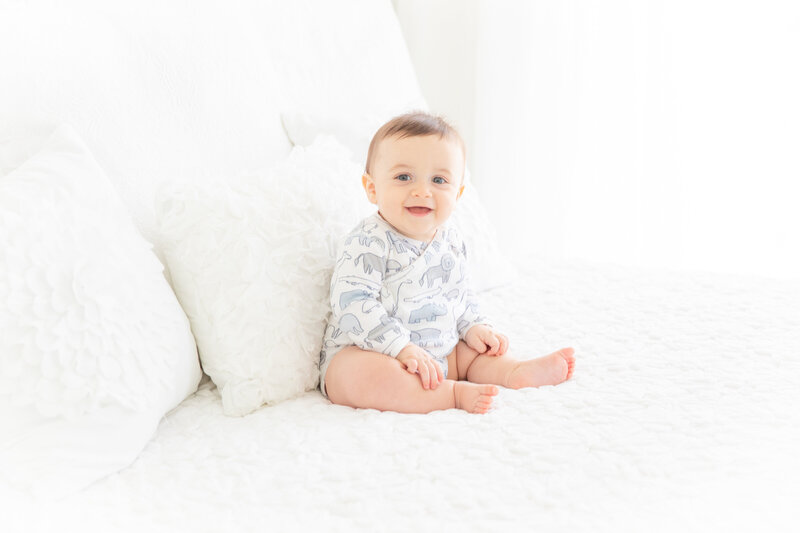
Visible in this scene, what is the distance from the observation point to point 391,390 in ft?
3.82

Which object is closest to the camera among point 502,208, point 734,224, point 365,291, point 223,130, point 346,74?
point 365,291

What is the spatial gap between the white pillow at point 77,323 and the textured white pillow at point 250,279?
0.18ft

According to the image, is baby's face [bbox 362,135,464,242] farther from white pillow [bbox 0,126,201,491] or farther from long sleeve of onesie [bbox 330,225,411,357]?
white pillow [bbox 0,126,201,491]

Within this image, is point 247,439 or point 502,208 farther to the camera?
point 502,208

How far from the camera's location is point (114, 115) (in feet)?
4.25

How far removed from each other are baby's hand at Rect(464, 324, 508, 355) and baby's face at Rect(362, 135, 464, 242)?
0.20m

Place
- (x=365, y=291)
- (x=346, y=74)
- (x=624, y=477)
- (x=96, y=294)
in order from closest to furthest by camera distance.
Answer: (x=624, y=477)
(x=96, y=294)
(x=365, y=291)
(x=346, y=74)

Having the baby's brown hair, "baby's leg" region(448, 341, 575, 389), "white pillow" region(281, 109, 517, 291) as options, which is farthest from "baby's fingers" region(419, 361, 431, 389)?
"white pillow" region(281, 109, 517, 291)

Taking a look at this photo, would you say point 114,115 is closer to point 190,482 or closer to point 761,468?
point 190,482

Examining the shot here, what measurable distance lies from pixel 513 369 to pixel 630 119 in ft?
4.98

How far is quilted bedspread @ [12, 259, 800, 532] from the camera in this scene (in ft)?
2.78


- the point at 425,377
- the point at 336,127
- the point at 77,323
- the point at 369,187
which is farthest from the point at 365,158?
the point at 77,323

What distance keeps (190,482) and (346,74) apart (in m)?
1.15

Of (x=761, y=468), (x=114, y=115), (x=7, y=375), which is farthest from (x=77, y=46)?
(x=761, y=468)
